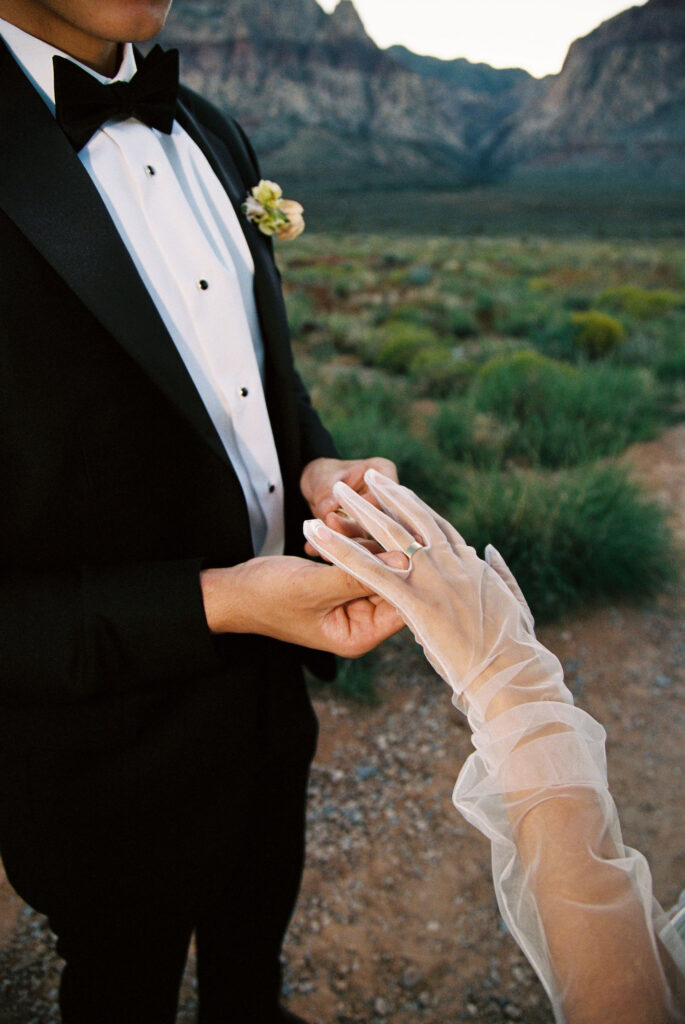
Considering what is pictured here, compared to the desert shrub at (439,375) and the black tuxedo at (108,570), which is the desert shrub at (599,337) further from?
the black tuxedo at (108,570)

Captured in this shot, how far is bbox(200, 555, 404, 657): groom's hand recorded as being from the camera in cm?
118

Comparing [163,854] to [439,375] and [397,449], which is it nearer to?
[397,449]

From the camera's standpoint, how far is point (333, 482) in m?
1.62

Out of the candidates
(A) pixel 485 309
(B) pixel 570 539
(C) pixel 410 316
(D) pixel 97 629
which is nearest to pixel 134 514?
(D) pixel 97 629

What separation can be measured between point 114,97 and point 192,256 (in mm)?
309

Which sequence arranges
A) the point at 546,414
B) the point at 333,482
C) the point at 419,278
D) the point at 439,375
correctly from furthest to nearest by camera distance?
the point at 419,278 < the point at 439,375 < the point at 546,414 < the point at 333,482

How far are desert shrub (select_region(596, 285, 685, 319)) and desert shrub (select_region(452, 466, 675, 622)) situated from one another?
7.70 metres

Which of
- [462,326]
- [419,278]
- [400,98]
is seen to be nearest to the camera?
[462,326]

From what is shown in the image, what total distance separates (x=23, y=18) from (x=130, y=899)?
176 centimetres

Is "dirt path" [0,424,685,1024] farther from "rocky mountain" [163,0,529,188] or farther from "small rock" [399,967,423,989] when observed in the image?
"rocky mountain" [163,0,529,188]

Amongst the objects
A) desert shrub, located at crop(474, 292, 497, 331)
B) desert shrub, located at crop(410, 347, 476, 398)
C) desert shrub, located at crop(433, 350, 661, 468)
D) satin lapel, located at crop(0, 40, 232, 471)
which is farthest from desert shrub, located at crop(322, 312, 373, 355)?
satin lapel, located at crop(0, 40, 232, 471)

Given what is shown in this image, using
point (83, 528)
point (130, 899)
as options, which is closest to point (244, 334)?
point (83, 528)

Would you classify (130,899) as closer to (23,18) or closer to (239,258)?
(239,258)

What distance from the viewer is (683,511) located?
16.8ft
